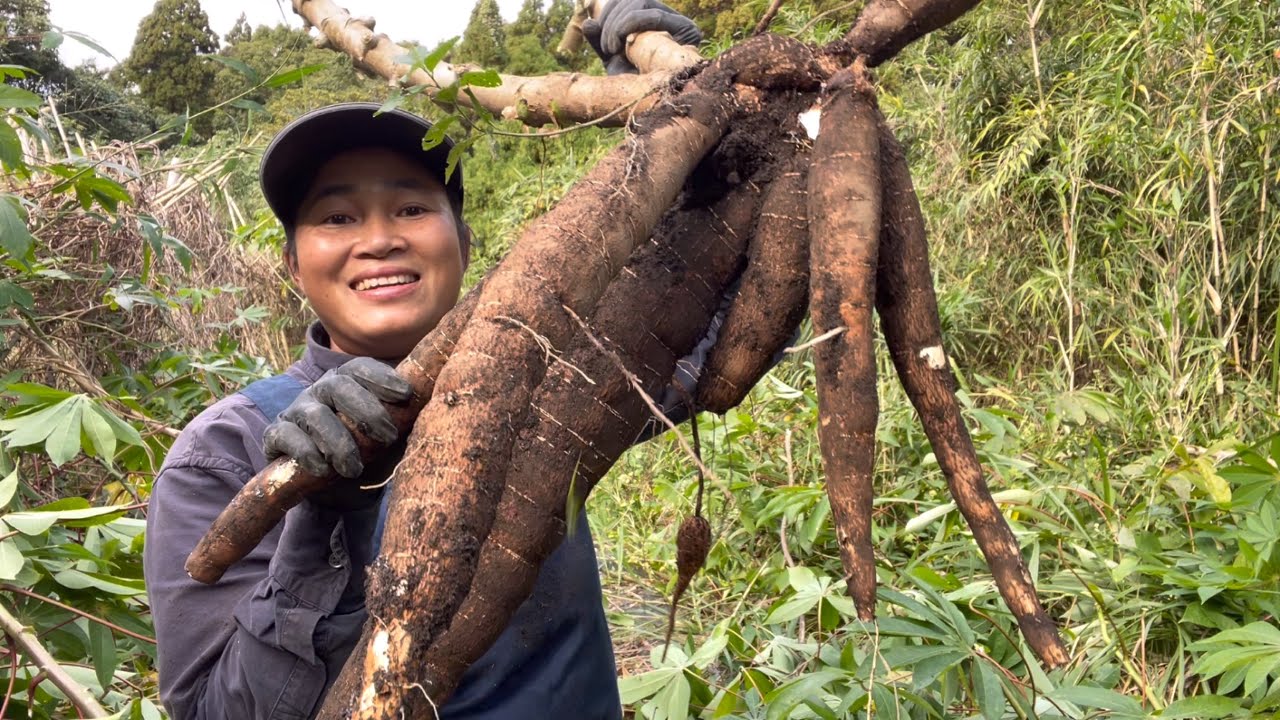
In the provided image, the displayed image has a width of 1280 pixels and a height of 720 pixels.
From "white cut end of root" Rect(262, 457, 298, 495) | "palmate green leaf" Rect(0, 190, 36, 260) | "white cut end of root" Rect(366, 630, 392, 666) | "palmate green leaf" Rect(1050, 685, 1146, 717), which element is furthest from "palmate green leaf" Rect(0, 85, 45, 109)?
"palmate green leaf" Rect(1050, 685, 1146, 717)

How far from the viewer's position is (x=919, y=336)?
4.38ft

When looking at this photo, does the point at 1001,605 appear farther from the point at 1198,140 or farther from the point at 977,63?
the point at 977,63

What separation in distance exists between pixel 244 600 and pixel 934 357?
1.04m

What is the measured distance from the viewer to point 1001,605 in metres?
2.12

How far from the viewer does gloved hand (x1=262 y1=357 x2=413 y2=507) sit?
A: 1.06m

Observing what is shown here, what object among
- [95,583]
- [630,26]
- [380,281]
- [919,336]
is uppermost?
[630,26]

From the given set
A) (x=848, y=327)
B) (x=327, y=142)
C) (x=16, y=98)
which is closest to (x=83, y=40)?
(x=16, y=98)

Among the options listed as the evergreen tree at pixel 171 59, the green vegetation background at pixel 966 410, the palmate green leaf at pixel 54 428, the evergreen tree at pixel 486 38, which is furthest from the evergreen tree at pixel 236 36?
the palmate green leaf at pixel 54 428

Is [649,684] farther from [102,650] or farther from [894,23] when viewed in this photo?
[894,23]

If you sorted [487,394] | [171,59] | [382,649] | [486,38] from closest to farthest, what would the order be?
[382,649] → [487,394] → [486,38] → [171,59]

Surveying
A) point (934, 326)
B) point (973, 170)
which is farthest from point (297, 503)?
point (973, 170)

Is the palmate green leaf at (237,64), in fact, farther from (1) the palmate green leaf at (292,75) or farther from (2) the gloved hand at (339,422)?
(2) the gloved hand at (339,422)

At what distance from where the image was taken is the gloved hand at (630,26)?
2.14 metres

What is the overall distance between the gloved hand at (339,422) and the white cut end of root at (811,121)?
719 mm
